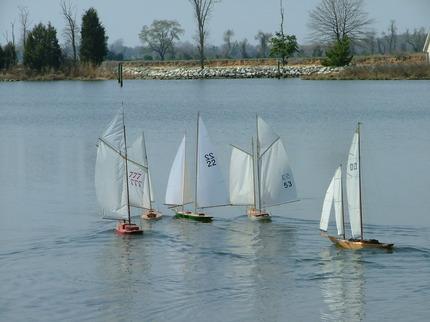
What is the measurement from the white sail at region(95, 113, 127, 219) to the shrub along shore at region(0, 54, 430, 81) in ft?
240

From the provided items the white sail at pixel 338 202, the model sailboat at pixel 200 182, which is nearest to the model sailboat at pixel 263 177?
the model sailboat at pixel 200 182

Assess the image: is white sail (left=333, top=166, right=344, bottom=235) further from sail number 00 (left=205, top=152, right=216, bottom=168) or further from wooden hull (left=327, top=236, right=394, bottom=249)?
sail number 00 (left=205, top=152, right=216, bottom=168)

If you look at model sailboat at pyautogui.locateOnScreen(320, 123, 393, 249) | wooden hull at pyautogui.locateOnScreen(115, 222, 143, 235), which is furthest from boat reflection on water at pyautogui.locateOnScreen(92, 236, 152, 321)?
model sailboat at pyautogui.locateOnScreen(320, 123, 393, 249)

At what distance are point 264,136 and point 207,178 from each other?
2.23 metres

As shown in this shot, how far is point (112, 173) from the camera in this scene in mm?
29672

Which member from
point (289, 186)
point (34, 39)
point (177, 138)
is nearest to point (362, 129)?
point (177, 138)

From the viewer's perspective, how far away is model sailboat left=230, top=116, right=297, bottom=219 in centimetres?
3125

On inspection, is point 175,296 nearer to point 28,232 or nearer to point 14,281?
point 14,281

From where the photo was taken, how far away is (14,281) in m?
24.0

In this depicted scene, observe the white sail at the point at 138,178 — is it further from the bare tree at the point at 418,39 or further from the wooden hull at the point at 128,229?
the bare tree at the point at 418,39

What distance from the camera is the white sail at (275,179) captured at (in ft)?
103

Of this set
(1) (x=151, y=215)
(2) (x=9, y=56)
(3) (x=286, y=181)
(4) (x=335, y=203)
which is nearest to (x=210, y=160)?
(3) (x=286, y=181)

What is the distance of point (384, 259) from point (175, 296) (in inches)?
209

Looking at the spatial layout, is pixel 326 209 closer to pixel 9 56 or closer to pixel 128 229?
pixel 128 229
